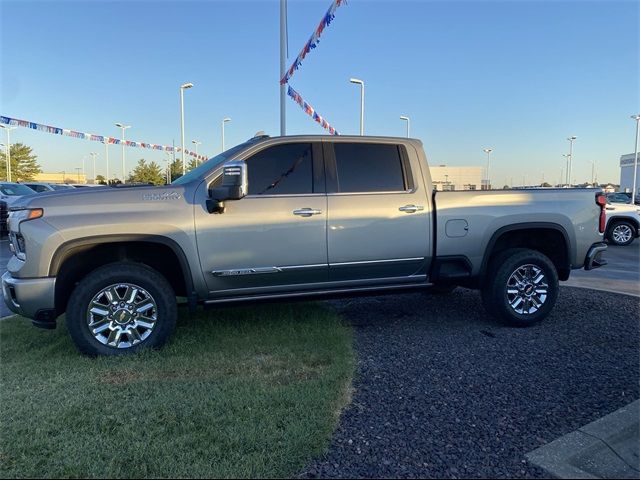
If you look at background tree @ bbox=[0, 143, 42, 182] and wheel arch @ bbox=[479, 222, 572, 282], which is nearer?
wheel arch @ bbox=[479, 222, 572, 282]

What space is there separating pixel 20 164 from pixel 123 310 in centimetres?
5579

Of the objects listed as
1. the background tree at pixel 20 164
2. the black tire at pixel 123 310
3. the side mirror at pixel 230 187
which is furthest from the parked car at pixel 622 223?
the background tree at pixel 20 164

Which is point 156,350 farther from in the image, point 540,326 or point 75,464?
point 540,326

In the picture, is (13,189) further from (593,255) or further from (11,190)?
(593,255)

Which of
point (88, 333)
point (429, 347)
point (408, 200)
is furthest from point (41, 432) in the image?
point (408, 200)

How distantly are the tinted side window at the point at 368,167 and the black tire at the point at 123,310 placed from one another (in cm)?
198

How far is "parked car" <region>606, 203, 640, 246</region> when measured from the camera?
13680mm

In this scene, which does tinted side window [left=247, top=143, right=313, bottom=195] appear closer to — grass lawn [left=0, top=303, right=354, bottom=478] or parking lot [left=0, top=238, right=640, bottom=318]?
grass lawn [left=0, top=303, right=354, bottom=478]

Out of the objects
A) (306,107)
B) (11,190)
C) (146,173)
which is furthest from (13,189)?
(146,173)

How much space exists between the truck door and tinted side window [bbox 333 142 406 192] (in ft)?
0.79

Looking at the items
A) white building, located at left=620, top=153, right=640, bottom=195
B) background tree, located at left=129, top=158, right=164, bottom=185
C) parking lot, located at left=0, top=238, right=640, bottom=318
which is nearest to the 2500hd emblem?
parking lot, located at left=0, top=238, right=640, bottom=318

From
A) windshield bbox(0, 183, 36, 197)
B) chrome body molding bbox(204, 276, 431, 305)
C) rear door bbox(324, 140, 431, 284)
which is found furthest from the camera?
windshield bbox(0, 183, 36, 197)

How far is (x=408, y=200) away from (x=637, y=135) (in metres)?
45.4

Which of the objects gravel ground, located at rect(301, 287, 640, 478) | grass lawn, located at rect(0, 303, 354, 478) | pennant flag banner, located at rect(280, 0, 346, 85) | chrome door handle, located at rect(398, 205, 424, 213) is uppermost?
pennant flag banner, located at rect(280, 0, 346, 85)
